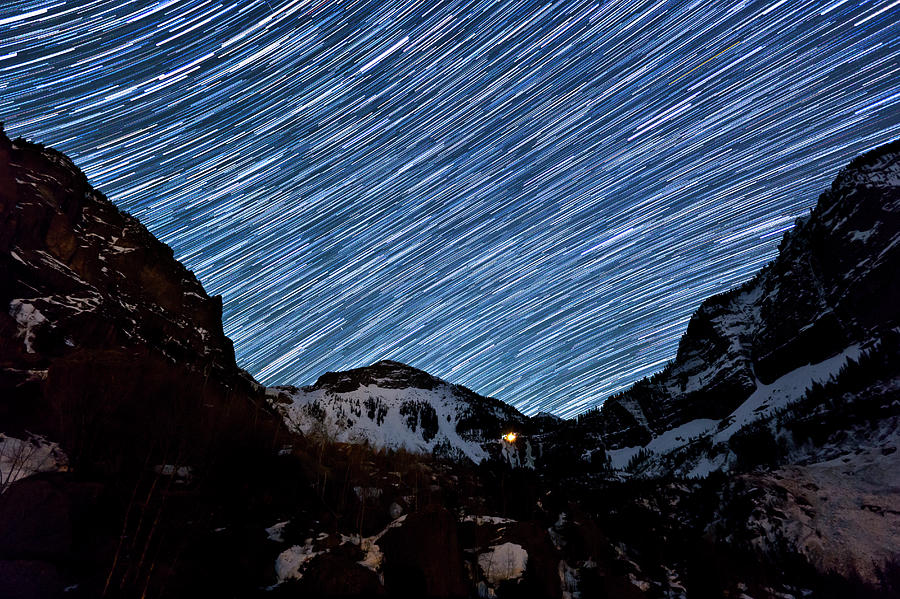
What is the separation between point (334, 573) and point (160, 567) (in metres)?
5.43

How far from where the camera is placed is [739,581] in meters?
29.1

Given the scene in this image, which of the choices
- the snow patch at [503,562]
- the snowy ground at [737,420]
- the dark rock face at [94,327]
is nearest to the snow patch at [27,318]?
the dark rock face at [94,327]

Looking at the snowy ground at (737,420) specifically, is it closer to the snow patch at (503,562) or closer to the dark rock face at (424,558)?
the snow patch at (503,562)

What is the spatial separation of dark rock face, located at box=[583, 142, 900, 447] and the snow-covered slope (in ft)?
125

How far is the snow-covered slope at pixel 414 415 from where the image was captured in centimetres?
13975

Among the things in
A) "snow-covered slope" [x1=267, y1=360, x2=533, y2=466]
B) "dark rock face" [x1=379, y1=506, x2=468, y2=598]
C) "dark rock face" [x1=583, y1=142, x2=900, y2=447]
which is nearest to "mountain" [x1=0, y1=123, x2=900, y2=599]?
"dark rock face" [x1=379, y1=506, x2=468, y2=598]

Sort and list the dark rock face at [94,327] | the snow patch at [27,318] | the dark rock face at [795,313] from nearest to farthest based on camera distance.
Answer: the dark rock face at [94,327] < the snow patch at [27,318] < the dark rock face at [795,313]

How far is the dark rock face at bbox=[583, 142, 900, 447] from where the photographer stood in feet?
266

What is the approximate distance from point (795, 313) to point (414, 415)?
120714 mm

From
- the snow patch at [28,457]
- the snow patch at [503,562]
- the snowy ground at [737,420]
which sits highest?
the snow patch at [28,457]

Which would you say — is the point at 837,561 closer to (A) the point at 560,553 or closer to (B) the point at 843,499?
(B) the point at 843,499

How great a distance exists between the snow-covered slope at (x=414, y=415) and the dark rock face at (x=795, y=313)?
38.2 metres

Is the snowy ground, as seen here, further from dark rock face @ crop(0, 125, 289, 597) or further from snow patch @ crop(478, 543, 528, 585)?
dark rock face @ crop(0, 125, 289, 597)

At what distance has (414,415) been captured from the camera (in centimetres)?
16688
